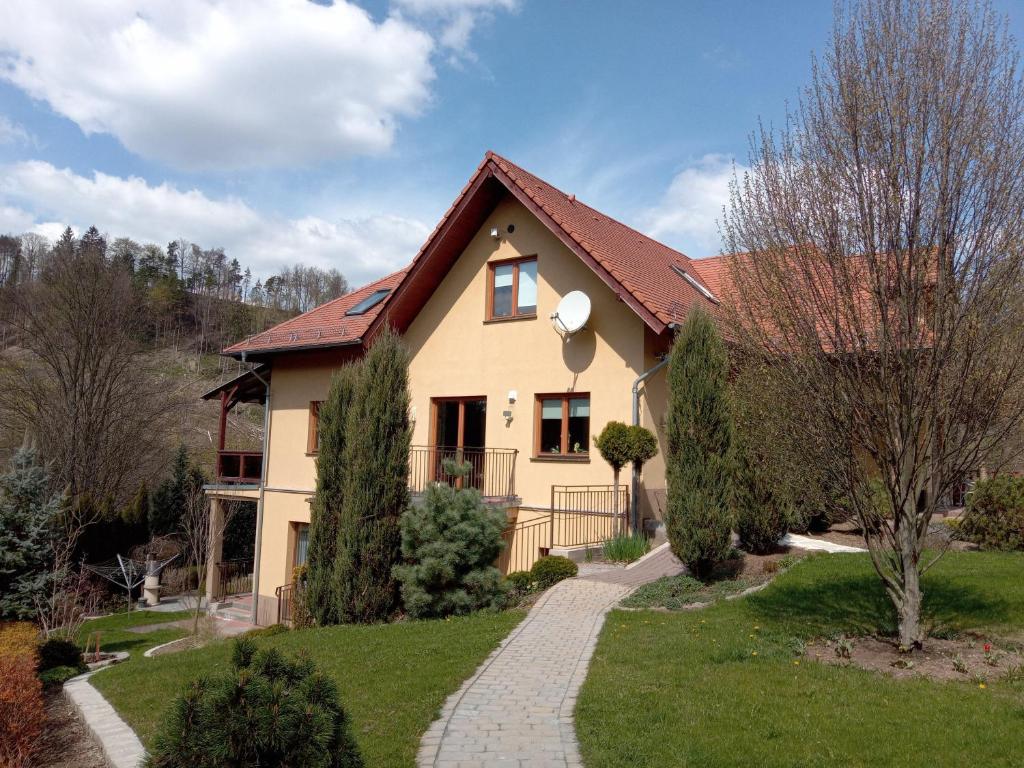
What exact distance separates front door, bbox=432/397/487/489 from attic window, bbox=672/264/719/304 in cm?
578

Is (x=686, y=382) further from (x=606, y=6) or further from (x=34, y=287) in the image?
(x=34, y=287)

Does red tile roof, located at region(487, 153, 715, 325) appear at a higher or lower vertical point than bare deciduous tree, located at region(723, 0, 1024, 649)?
higher

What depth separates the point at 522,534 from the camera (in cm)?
1452

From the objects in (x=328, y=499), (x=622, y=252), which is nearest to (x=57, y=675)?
(x=328, y=499)

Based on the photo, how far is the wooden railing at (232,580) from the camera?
2158cm

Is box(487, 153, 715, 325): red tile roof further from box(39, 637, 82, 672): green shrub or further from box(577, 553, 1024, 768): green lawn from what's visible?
box(39, 637, 82, 672): green shrub

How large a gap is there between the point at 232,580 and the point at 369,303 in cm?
1035

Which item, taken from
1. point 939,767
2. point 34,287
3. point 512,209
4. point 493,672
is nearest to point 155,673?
point 493,672

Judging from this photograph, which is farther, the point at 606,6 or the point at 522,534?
the point at 522,534

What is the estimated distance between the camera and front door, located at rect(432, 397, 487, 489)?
15.6m

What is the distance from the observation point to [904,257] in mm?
6348

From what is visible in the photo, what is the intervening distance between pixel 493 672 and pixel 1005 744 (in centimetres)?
412

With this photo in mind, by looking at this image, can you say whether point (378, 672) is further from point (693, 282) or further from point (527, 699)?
point (693, 282)

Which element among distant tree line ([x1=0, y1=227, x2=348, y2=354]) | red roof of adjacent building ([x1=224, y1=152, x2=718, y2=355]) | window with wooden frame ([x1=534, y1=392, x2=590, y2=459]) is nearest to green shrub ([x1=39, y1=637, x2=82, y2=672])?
red roof of adjacent building ([x1=224, y1=152, x2=718, y2=355])
